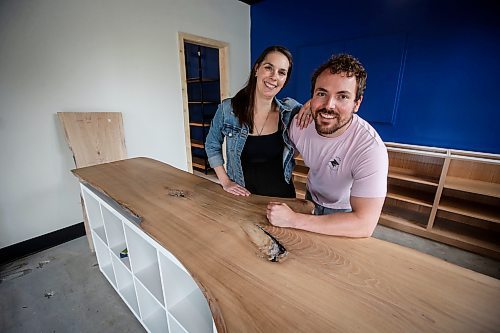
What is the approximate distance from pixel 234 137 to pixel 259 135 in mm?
173

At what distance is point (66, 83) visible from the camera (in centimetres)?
227

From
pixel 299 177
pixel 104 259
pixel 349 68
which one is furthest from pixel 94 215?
pixel 299 177

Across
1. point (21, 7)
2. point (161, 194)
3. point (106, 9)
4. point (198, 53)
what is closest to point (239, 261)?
point (161, 194)

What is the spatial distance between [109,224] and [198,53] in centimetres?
378

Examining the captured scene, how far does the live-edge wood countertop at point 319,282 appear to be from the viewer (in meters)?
0.52

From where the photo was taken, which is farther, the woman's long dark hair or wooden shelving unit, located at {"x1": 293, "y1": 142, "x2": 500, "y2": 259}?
wooden shelving unit, located at {"x1": 293, "y1": 142, "x2": 500, "y2": 259}

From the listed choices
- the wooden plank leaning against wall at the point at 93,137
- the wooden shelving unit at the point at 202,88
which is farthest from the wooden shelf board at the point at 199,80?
the wooden plank leaning against wall at the point at 93,137

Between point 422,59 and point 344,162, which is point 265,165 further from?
point 422,59

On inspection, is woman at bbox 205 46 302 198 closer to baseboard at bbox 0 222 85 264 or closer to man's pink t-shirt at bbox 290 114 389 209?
man's pink t-shirt at bbox 290 114 389 209

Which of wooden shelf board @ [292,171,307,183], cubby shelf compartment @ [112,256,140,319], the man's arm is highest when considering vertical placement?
the man's arm

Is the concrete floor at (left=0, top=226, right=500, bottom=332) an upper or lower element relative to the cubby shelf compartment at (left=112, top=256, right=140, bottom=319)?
lower

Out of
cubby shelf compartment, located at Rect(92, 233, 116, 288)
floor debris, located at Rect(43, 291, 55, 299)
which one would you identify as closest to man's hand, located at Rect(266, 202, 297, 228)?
cubby shelf compartment, located at Rect(92, 233, 116, 288)

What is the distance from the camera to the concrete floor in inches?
60.9

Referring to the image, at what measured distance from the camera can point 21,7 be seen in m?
1.96
